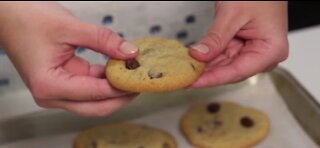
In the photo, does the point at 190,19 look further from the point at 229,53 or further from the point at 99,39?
the point at 99,39

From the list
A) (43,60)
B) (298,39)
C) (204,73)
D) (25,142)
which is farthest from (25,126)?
(298,39)

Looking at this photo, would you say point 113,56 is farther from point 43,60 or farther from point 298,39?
point 298,39

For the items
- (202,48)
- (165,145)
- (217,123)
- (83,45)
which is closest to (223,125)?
(217,123)

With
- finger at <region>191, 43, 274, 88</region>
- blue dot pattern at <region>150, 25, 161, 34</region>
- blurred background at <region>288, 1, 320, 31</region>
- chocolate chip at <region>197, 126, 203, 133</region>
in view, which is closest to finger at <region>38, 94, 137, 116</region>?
finger at <region>191, 43, 274, 88</region>

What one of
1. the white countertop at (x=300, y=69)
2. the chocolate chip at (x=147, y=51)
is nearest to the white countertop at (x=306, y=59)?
the white countertop at (x=300, y=69)

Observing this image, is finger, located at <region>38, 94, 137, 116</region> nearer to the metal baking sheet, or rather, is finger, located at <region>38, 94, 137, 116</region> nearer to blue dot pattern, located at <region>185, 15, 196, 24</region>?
the metal baking sheet

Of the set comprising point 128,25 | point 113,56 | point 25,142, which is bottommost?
point 25,142

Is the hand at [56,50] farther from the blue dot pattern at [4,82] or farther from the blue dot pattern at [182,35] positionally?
the blue dot pattern at [182,35]
